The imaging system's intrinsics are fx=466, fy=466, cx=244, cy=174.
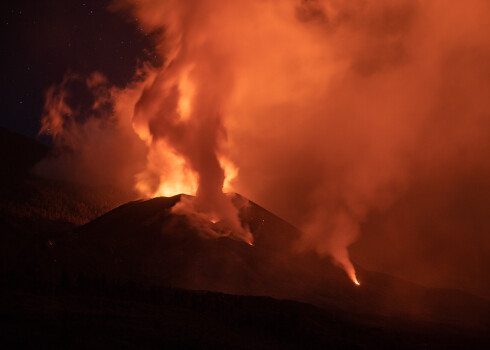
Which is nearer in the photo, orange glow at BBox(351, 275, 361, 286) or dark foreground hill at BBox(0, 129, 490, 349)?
dark foreground hill at BBox(0, 129, 490, 349)

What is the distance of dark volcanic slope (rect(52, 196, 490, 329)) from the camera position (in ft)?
288

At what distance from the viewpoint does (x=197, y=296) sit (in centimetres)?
6906

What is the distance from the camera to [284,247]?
12506cm

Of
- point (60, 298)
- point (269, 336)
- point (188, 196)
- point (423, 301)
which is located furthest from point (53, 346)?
point (423, 301)

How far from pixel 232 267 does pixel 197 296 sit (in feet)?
82.8

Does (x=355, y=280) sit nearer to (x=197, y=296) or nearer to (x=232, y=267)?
(x=232, y=267)

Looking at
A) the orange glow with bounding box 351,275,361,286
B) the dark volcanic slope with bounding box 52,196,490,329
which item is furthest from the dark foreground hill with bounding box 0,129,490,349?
the orange glow with bounding box 351,275,361,286

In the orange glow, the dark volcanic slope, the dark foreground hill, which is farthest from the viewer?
the orange glow

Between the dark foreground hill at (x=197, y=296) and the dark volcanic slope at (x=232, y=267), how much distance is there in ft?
1.14

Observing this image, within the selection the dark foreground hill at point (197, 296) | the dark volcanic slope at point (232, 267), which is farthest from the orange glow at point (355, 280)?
the dark volcanic slope at point (232, 267)

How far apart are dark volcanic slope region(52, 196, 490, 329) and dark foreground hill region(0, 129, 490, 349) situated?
0.35 metres

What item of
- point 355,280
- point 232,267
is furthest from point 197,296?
point 355,280

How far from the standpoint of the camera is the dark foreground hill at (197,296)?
157 ft

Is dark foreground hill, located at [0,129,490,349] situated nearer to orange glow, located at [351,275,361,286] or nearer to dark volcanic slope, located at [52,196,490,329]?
dark volcanic slope, located at [52,196,490,329]
